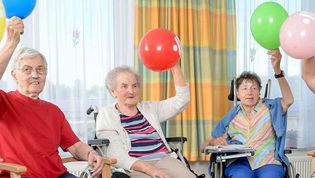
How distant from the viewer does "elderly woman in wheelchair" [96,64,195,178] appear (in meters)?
2.59

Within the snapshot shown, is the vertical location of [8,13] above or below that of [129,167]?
above

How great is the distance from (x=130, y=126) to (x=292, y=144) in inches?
69.0

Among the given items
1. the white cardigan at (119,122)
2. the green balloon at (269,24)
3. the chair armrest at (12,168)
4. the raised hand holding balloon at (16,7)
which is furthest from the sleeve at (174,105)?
the chair armrest at (12,168)

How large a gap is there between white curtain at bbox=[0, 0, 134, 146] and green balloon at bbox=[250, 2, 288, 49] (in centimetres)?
111

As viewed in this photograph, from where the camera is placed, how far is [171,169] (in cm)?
260

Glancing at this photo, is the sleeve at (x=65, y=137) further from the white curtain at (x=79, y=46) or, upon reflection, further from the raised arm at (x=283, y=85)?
the raised arm at (x=283, y=85)

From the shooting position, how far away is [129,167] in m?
2.53

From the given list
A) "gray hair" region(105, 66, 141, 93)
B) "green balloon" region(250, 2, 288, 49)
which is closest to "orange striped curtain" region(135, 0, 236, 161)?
"gray hair" region(105, 66, 141, 93)

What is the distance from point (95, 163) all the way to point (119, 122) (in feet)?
1.49

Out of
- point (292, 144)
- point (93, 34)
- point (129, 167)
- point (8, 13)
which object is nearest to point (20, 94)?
point (8, 13)

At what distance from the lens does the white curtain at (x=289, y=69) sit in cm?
380

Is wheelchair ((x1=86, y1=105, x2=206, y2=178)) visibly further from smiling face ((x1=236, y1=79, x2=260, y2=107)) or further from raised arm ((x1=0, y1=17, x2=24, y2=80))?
raised arm ((x1=0, y1=17, x2=24, y2=80))

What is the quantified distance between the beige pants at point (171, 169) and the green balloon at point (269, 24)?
2.80ft

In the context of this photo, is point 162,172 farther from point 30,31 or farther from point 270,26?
point 30,31
